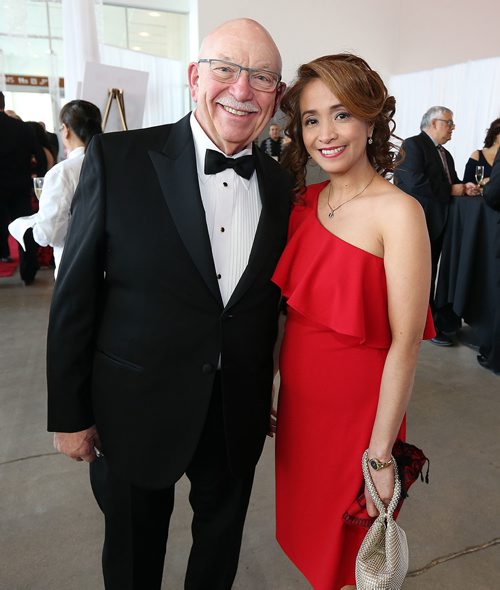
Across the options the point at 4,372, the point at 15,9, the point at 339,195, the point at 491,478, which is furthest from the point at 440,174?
the point at 15,9

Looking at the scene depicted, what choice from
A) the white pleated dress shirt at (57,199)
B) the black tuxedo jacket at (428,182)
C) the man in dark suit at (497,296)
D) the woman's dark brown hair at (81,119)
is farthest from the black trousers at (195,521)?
the black tuxedo jacket at (428,182)

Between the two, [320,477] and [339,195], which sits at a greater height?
[339,195]

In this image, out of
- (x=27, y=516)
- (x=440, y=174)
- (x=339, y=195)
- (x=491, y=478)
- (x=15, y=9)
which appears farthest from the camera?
(x=15, y=9)

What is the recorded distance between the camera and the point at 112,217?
3.93 ft

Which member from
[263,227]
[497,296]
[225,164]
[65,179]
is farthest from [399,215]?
[497,296]

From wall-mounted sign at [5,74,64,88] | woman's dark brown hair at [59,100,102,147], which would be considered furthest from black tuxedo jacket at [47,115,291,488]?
wall-mounted sign at [5,74,64,88]

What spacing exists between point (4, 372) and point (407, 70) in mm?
9836

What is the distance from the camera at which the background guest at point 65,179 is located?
279 cm

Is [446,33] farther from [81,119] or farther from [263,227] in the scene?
[263,227]

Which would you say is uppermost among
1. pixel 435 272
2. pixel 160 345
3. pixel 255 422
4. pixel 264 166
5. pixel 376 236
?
pixel 264 166

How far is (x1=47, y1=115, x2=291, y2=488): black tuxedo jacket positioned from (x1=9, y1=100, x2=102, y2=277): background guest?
5.21ft

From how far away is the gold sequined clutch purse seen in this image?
1229 millimetres

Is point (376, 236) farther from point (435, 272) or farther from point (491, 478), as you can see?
point (435, 272)

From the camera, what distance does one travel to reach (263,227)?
1310mm
